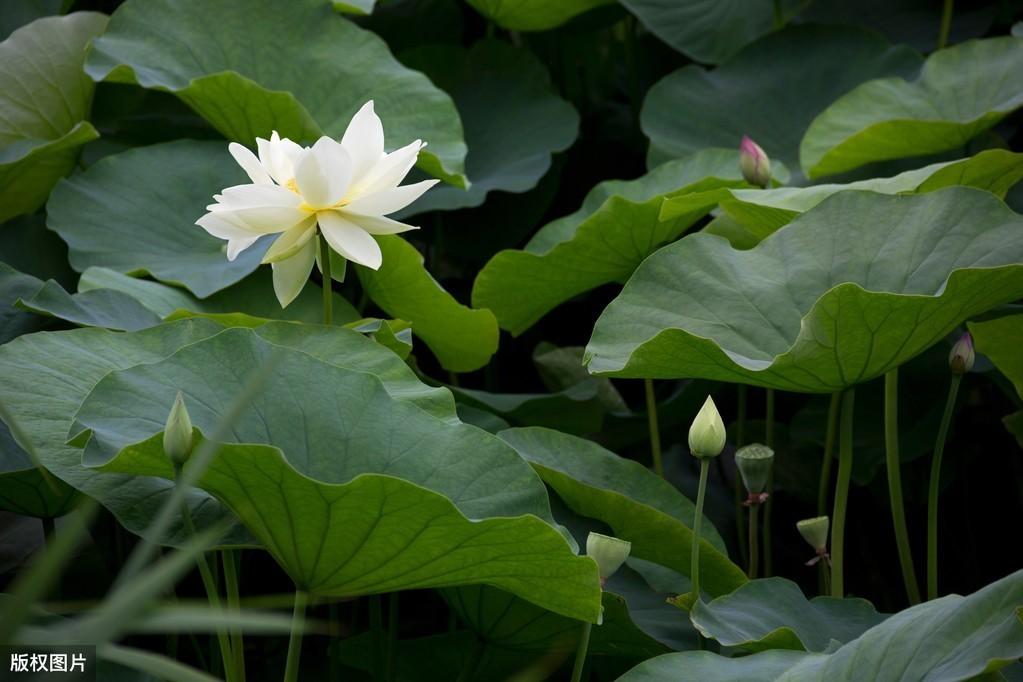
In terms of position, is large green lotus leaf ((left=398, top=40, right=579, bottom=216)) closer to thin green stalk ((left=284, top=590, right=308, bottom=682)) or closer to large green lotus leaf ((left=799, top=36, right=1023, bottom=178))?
large green lotus leaf ((left=799, top=36, right=1023, bottom=178))

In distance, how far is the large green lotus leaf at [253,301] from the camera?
1.40 meters

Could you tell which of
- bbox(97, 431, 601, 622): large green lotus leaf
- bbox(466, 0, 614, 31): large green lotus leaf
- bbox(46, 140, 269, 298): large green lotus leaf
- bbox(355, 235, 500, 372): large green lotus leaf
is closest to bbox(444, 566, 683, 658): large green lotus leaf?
bbox(97, 431, 601, 622): large green lotus leaf

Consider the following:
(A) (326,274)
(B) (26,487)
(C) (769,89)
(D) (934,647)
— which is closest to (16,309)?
(B) (26,487)

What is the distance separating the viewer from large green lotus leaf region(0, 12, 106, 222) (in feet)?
5.18

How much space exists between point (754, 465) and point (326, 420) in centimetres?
44

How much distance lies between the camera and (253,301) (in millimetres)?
1492

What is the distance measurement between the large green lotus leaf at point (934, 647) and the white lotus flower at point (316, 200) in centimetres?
51

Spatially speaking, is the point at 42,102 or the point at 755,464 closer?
the point at 755,464

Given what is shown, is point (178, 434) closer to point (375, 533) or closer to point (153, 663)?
point (375, 533)

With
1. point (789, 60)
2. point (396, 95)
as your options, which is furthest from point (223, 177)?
point (789, 60)

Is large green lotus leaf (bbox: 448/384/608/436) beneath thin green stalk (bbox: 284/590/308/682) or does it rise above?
beneath

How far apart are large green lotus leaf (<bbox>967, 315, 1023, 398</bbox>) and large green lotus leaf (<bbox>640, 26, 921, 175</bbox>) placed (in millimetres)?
667

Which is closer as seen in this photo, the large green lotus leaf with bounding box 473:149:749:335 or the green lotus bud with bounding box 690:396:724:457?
the green lotus bud with bounding box 690:396:724:457

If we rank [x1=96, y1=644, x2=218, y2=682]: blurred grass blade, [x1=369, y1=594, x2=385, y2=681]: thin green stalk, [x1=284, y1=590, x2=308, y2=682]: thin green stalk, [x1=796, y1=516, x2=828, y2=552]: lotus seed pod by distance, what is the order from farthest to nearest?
[x1=369, y1=594, x2=385, y2=681]: thin green stalk → [x1=796, y1=516, x2=828, y2=552]: lotus seed pod → [x1=284, y1=590, x2=308, y2=682]: thin green stalk → [x1=96, y1=644, x2=218, y2=682]: blurred grass blade
